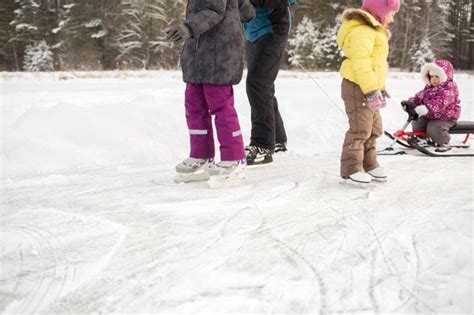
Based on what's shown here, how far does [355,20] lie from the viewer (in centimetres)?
335

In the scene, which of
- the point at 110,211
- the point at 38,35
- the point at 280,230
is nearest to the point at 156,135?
the point at 110,211

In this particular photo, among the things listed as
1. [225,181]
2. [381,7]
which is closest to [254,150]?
[225,181]

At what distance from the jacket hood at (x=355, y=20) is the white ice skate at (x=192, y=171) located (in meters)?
1.42

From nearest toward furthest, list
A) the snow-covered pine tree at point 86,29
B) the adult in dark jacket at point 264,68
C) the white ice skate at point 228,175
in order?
the white ice skate at point 228,175 → the adult in dark jacket at point 264,68 → the snow-covered pine tree at point 86,29

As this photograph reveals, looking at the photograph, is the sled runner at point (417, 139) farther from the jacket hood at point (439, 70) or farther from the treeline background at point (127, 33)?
the treeline background at point (127, 33)

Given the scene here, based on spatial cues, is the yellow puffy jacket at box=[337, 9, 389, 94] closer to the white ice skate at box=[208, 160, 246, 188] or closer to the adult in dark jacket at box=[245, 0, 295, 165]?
the adult in dark jacket at box=[245, 0, 295, 165]

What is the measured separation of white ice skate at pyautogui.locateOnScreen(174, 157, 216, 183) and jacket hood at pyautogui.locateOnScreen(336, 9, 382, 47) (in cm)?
142

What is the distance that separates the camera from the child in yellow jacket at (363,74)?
10.7ft

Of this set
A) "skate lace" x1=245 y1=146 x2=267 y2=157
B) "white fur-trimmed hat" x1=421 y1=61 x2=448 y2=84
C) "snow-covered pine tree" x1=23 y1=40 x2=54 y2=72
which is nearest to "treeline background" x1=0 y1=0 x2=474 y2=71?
"snow-covered pine tree" x1=23 y1=40 x2=54 y2=72

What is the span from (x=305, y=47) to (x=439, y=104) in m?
27.9

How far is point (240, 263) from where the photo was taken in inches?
79.7

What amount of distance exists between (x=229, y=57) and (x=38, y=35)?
3774 centimetres

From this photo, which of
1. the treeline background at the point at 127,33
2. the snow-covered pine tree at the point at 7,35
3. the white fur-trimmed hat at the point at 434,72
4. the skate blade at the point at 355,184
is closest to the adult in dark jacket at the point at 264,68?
the skate blade at the point at 355,184

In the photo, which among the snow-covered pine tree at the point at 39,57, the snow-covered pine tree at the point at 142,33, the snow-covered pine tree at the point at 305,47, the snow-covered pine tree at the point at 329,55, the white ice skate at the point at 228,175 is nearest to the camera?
the white ice skate at the point at 228,175
